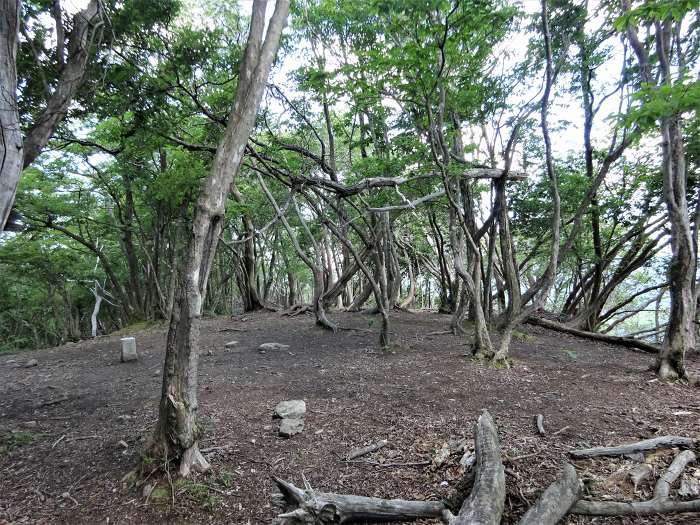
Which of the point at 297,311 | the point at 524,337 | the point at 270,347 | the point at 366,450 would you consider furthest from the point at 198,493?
the point at 297,311

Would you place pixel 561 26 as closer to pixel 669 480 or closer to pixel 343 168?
pixel 669 480

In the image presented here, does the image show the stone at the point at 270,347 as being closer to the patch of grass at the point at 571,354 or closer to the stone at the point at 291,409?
the stone at the point at 291,409

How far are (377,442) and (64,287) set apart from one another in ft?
60.7

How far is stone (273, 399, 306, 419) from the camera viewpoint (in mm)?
4074

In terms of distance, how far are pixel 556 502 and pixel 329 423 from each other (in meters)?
2.26

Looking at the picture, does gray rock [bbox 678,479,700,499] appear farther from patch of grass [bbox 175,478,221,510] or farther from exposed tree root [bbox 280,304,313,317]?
exposed tree root [bbox 280,304,313,317]

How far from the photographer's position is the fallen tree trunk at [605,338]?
694 cm

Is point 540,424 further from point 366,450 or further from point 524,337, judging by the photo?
point 524,337

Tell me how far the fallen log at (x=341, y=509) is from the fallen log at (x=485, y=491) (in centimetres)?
23

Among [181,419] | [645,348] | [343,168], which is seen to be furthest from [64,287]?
[645,348]

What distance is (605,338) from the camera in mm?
7793

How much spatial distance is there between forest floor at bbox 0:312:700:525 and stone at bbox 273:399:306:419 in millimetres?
128

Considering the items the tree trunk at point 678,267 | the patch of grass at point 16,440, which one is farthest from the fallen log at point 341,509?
the tree trunk at point 678,267

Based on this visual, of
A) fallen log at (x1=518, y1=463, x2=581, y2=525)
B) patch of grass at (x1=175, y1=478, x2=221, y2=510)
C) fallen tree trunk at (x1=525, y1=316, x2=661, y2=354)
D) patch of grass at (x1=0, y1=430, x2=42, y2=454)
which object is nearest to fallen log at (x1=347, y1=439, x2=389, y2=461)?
patch of grass at (x1=175, y1=478, x2=221, y2=510)
